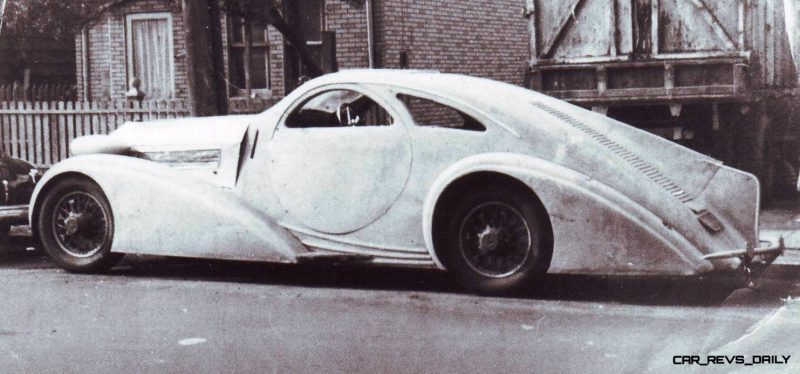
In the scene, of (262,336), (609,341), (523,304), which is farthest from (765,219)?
(262,336)

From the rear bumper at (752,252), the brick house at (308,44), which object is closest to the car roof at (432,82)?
the rear bumper at (752,252)

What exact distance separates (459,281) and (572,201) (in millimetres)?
984

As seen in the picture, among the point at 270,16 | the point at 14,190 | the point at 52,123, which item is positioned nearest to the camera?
the point at 14,190

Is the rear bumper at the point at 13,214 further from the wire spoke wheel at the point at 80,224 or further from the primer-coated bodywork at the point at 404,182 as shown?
the wire spoke wheel at the point at 80,224

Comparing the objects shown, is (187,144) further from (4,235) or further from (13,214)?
(4,235)

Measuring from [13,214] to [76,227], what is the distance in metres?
1.24

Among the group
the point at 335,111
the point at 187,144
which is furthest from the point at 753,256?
the point at 187,144

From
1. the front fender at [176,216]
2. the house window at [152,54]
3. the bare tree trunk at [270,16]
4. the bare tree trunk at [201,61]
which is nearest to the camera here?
the front fender at [176,216]

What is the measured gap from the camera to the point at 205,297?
321 inches

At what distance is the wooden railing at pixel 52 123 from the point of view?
15.7 meters

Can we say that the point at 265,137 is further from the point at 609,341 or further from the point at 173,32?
the point at 173,32

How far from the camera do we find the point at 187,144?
903 centimetres

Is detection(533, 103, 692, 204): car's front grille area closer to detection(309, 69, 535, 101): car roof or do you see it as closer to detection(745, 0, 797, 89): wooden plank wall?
detection(309, 69, 535, 101): car roof

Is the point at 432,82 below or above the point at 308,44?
below
